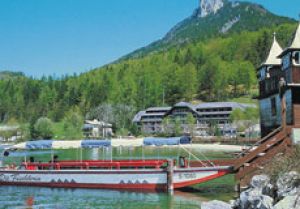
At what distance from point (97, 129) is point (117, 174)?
116m

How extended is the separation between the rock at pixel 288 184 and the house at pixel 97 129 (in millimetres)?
125525

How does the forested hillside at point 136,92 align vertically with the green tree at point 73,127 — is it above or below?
above

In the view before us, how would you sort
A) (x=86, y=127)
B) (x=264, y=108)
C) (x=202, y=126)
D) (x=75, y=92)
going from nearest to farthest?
(x=264, y=108)
(x=202, y=126)
(x=86, y=127)
(x=75, y=92)

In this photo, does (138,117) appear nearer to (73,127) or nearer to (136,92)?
(73,127)

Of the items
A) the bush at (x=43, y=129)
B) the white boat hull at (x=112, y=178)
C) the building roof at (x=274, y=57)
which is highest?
the building roof at (x=274, y=57)

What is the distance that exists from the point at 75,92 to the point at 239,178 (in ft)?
516

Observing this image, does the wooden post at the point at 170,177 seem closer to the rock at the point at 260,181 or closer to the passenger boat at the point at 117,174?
the passenger boat at the point at 117,174

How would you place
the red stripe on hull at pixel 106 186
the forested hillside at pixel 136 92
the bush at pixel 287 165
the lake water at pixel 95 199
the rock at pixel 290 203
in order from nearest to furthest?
the rock at pixel 290 203 → the bush at pixel 287 165 → the lake water at pixel 95 199 → the red stripe on hull at pixel 106 186 → the forested hillside at pixel 136 92

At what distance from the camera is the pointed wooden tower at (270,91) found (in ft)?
111

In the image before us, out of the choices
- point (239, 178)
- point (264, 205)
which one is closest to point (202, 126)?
point (239, 178)

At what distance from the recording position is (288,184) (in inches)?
679

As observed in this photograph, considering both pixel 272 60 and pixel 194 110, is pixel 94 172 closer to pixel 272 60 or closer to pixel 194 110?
pixel 272 60

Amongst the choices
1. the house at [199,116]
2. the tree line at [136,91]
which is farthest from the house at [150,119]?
the tree line at [136,91]

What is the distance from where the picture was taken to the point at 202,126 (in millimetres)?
133250
